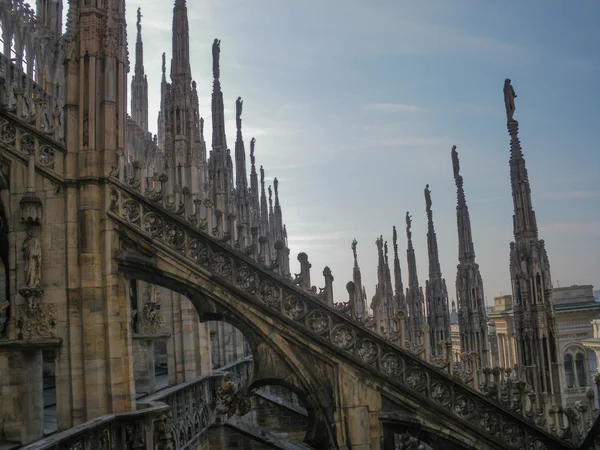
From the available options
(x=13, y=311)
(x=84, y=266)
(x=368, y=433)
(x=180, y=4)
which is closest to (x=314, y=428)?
(x=368, y=433)

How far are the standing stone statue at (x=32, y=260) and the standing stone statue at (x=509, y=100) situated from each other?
12619 millimetres

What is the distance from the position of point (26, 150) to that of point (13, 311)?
2576mm

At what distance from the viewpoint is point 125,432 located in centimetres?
890

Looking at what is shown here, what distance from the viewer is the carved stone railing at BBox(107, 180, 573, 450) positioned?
883 centimetres

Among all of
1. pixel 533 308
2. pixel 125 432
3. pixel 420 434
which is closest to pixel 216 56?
pixel 533 308

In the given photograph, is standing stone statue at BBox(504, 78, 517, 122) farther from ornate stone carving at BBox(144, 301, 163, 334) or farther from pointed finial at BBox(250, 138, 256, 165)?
pointed finial at BBox(250, 138, 256, 165)

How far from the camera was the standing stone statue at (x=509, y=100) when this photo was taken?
16.0 metres

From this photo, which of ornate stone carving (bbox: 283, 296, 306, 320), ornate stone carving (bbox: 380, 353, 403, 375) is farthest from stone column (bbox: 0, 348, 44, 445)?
ornate stone carving (bbox: 380, 353, 403, 375)

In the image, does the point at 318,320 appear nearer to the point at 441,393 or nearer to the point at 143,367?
the point at 441,393

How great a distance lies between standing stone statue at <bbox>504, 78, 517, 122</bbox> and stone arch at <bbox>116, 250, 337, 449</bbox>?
416 inches

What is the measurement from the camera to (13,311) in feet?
29.3

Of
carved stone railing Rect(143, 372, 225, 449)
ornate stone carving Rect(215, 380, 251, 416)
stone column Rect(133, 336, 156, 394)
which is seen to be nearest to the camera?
ornate stone carving Rect(215, 380, 251, 416)

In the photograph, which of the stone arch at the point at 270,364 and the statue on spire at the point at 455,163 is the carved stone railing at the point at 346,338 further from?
the statue on spire at the point at 455,163

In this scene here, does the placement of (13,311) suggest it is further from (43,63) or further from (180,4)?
(43,63)
